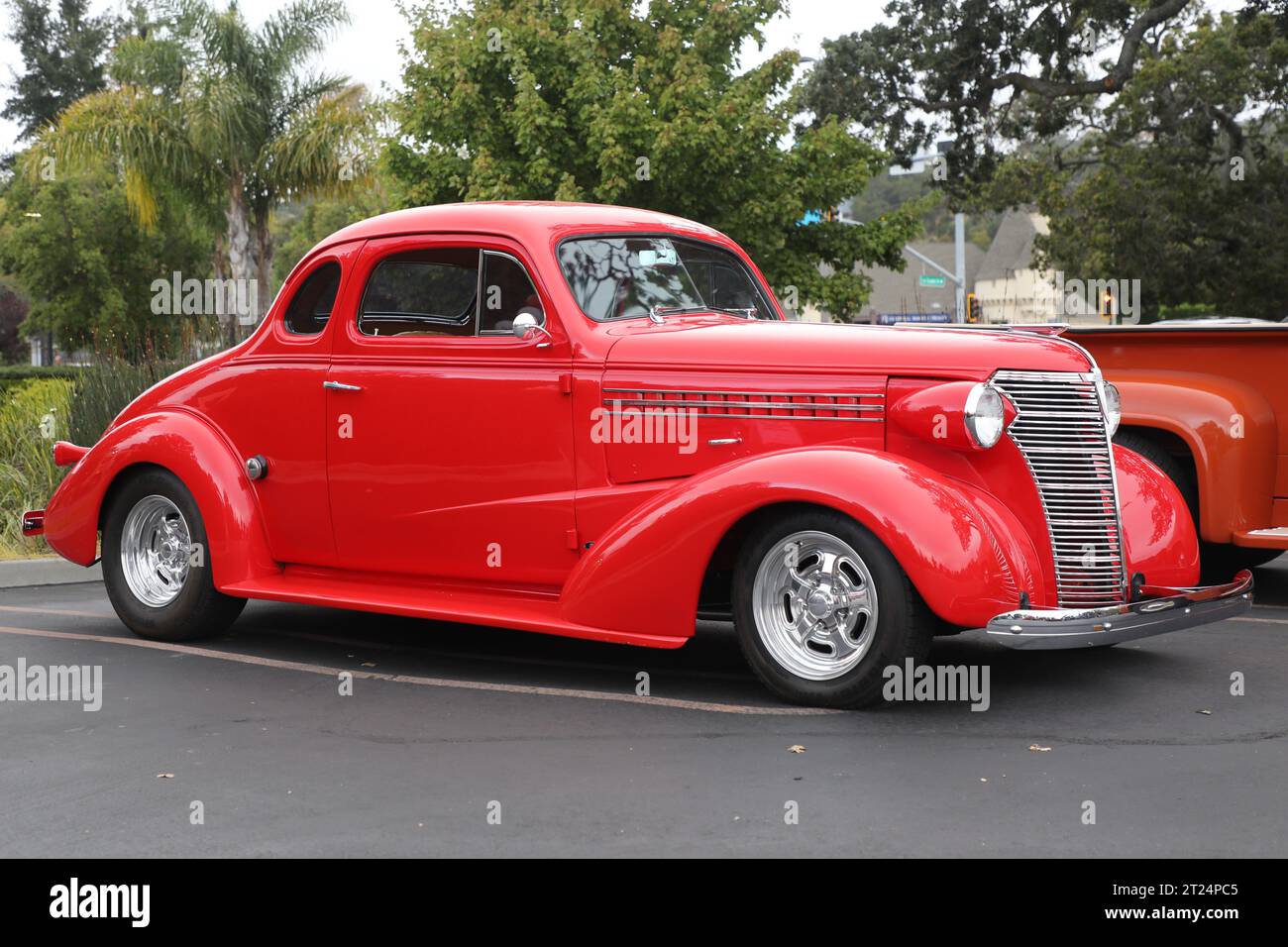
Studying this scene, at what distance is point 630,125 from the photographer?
19328 mm

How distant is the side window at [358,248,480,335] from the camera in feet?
23.0

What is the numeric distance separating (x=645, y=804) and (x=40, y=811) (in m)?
1.97

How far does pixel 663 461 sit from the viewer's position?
6.34 metres

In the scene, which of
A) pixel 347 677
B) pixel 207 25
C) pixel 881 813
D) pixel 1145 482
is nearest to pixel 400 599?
pixel 347 677

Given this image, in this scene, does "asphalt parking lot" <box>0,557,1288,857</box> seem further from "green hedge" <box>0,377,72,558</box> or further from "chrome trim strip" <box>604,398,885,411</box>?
"green hedge" <box>0,377,72,558</box>

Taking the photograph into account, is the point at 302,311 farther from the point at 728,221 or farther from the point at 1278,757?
the point at 728,221

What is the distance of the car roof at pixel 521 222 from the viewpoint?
687 centimetres

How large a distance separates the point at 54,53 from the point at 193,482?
2599 inches

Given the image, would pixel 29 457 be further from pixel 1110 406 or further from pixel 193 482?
pixel 1110 406

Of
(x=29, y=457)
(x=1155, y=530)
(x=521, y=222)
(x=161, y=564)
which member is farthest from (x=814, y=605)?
(x=29, y=457)

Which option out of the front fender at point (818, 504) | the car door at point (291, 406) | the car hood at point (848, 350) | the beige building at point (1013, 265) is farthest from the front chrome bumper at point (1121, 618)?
the beige building at point (1013, 265)

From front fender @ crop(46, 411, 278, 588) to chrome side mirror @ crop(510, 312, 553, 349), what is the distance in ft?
6.04

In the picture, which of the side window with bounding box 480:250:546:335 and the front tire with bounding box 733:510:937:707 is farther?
the side window with bounding box 480:250:546:335

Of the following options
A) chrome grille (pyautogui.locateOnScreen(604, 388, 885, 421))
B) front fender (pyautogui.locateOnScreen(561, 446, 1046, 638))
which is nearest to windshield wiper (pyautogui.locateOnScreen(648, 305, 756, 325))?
chrome grille (pyautogui.locateOnScreen(604, 388, 885, 421))
